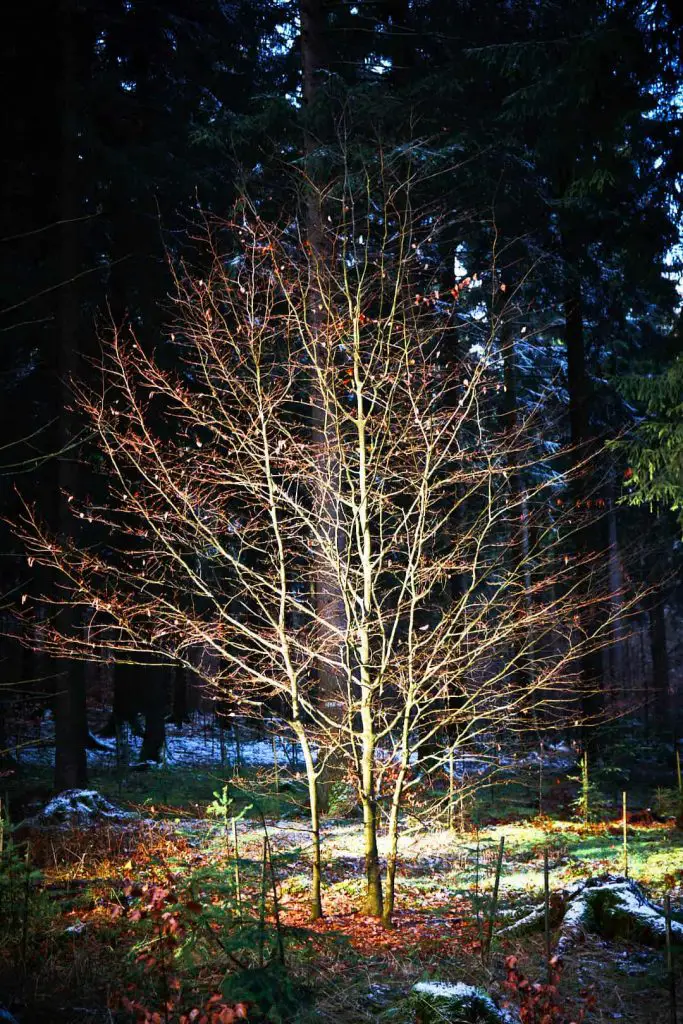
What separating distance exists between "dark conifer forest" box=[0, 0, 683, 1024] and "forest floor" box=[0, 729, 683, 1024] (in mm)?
45

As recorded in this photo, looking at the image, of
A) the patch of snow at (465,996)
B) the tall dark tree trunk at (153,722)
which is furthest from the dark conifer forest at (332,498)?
the tall dark tree trunk at (153,722)

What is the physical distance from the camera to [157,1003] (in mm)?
4410

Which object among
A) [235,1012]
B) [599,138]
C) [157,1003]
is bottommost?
→ [157,1003]

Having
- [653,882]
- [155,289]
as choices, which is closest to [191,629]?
[653,882]

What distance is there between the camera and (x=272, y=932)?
4547mm

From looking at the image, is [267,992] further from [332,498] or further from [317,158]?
[317,158]

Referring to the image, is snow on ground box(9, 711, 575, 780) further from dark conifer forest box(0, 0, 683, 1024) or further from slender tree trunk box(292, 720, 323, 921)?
slender tree trunk box(292, 720, 323, 921)

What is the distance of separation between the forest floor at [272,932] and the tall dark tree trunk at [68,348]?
1.90 meters

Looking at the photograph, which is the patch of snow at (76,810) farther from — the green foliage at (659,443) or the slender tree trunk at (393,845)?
the green foliage at (659,443)

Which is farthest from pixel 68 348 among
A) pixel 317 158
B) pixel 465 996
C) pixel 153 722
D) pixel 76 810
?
pixel 465 996

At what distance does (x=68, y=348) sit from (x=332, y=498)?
20.6 feet

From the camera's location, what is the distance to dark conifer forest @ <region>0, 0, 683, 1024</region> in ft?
18.5

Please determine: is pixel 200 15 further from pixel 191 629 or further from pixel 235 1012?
pixel 235 1012

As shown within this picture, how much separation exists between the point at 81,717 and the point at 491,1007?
867cm
